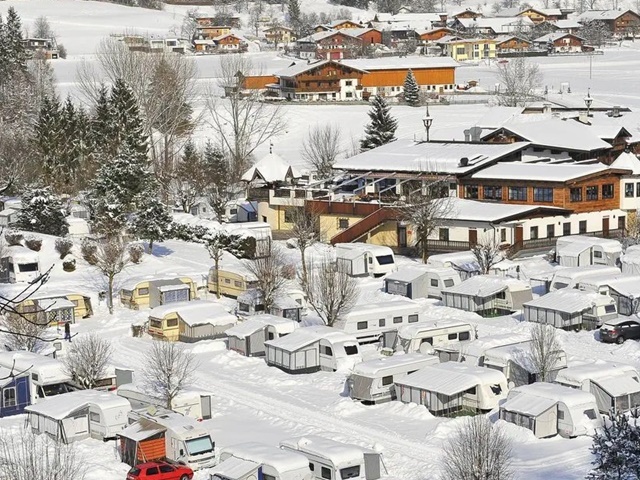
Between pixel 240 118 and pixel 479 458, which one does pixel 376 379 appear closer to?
pixel 479 458

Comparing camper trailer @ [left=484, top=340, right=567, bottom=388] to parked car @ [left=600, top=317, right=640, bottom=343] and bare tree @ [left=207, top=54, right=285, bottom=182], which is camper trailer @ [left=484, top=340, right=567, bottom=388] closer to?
parked car @ [left=600, top=317, right=640, bottom=343]

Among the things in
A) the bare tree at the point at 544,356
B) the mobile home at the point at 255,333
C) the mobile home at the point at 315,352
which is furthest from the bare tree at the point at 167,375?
the bare tree at the point at 544,356

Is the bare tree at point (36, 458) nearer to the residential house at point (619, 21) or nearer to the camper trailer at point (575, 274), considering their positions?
the camper trailer at point (575, 274)

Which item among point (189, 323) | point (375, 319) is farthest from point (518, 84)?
point (189, 323)

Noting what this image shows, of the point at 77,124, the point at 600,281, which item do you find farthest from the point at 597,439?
the point at 77,124

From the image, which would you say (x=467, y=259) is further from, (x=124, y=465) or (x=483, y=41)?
(x=483, y=41)
